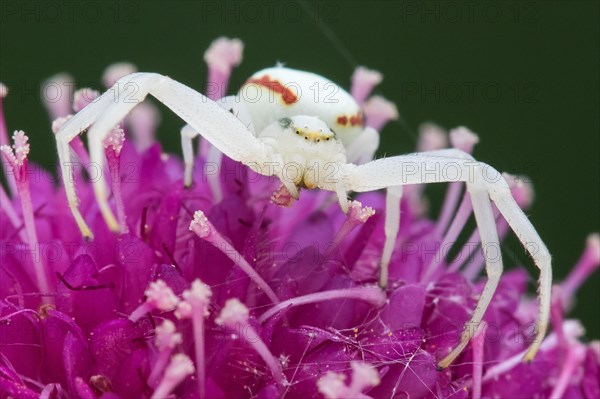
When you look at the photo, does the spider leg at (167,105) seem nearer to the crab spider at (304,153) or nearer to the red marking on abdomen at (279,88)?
the crab spider at (304,153)

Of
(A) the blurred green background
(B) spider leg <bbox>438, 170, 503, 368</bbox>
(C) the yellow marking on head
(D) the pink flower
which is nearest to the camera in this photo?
(D) the pink flower

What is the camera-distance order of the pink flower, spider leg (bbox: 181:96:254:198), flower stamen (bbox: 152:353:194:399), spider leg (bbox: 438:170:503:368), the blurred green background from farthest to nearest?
the blurred green background
spider leg (bbox: 181:96:254:198)
spider leg (bbox: 438:170:503:368)
the pink flower
flower stamen (bbox: 152:353:194:399)

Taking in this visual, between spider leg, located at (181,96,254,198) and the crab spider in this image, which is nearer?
the crab spider

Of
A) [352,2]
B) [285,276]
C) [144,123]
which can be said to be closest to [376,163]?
[285,276]

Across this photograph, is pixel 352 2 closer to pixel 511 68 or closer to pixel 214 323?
pixel 511 68

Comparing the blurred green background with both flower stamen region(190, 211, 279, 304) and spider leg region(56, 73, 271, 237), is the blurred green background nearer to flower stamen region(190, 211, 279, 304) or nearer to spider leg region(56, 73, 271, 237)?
spider leg region(56, 73, 271, 237)

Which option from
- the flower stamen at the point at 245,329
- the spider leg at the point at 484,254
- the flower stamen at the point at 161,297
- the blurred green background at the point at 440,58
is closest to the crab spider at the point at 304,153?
the spider leg at the point at 484,254

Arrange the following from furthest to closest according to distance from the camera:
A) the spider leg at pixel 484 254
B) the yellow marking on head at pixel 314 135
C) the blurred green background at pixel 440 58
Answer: the blurred green background at pixel 440 58 < the yellow marking on head at pixel 314 135 < the spider leg at pixel 484 254

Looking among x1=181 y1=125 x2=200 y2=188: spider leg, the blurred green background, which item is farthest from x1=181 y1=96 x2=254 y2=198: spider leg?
the blurred green background
